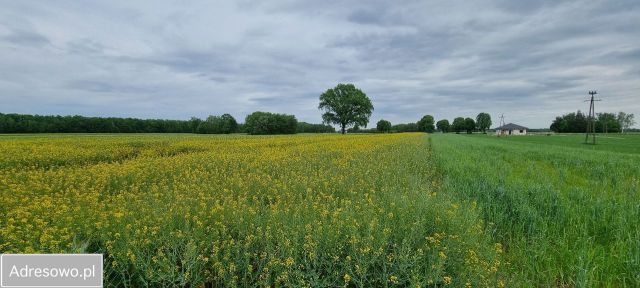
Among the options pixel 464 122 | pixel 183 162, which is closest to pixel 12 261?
pixel 183 162

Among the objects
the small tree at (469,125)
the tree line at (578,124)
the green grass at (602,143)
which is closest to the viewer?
the green grass at (602,143)

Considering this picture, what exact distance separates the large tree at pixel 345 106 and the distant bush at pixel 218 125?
121ft

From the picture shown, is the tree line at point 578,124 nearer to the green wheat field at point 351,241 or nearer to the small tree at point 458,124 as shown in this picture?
the small tree at point 458,124

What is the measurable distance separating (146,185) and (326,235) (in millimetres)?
6430

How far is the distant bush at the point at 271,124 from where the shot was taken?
279ft

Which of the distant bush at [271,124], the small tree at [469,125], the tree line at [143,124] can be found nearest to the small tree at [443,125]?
the small tree at [469,125]

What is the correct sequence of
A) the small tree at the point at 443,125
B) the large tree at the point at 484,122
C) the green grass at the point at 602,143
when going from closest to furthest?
the green grass at the point at 602,143
the large tree at the point at 484,122
the small tree at the point at 443,125

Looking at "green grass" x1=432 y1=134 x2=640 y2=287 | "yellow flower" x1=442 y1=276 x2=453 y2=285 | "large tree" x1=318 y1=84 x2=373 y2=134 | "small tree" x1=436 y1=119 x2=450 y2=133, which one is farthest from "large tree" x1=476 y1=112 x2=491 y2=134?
"yellow flower" x1=442 y1=276 x2=453 y2=285

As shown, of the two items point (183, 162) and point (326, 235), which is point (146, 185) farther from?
point (326, 235)

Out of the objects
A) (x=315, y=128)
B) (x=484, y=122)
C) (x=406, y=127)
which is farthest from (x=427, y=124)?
(x=315, y=128)

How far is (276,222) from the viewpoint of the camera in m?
4.30

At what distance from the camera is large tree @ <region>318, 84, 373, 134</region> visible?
74.9 meters

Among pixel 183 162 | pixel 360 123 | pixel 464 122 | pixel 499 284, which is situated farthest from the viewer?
pixel 464 122

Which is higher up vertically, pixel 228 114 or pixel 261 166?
pixel 228 114
